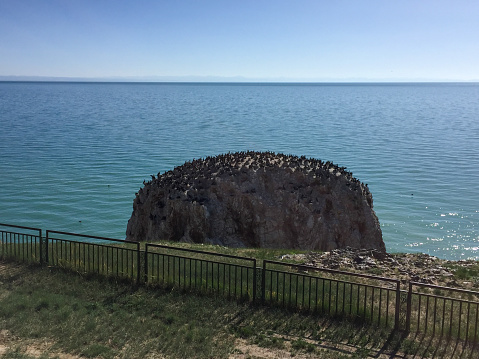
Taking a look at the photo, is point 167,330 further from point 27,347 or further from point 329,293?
point 329,293

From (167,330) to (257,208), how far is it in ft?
38.1

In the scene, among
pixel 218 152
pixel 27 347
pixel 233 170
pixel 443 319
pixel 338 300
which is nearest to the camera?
pixel 27 347

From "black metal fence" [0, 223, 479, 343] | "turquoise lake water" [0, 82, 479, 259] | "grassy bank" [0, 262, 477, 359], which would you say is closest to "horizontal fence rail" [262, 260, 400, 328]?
"black metal fence" [0, 223, 479, 343]

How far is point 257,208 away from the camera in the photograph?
2244 centimetres

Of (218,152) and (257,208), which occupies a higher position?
(257,208)

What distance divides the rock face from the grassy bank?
28.5ft

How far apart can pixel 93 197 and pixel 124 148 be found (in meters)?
27.0

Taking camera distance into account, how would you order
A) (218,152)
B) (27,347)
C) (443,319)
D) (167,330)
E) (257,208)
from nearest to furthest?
(27,347), (443,319), (167,330), (257,208), (218,152)

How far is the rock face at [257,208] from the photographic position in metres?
22.1

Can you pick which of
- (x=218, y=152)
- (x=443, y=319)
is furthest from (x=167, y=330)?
(x=218, y=152)

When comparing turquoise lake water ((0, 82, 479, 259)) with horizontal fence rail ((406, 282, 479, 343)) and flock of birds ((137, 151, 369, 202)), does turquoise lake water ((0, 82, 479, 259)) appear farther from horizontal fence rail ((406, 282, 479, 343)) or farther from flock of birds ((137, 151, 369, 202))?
horizontal fence rail ((406, 282, 479, 343))

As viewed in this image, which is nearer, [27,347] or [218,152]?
[27,347]

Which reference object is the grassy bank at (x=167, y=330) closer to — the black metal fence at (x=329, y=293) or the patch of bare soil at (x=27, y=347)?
the patch of bare soil at (x=27, y=347)

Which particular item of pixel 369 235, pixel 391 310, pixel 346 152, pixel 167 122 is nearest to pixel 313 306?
pixel 391 310
